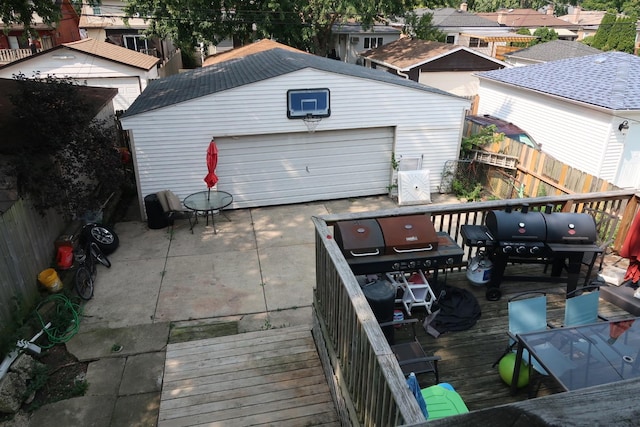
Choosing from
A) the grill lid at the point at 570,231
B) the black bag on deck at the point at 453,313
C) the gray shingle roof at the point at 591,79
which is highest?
the gray shingle roof at the point at 591,79

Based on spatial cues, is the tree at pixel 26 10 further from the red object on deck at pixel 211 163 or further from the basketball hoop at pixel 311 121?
the basketball hoop at pixel 311 121

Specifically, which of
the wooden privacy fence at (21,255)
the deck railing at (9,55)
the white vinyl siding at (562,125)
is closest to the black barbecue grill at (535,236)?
the wooden privacy fence at (21,255)

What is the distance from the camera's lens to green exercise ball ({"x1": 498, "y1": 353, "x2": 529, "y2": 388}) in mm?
4184

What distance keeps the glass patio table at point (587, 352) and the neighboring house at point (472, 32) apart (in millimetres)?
36832

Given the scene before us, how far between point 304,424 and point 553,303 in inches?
138

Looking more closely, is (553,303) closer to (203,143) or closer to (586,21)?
(203,143)

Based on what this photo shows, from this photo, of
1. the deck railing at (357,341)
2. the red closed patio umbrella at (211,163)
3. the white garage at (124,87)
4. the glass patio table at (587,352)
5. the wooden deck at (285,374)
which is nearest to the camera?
the deck railing at (357,341)

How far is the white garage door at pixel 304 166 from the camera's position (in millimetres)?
11176

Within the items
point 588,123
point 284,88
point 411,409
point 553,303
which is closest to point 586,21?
point 588,123

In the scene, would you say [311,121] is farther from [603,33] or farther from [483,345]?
[603,33]

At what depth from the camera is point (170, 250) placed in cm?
931

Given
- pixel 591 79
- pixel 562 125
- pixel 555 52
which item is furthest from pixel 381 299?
pixel 555 52

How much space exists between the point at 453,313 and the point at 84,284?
19.7ft

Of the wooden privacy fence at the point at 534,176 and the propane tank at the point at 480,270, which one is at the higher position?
the propane tank at the point at 480,270
